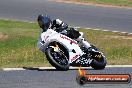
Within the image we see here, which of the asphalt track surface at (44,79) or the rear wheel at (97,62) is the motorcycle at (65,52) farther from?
the asphalt track surface at (44,79)

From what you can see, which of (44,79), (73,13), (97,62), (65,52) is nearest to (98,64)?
(97,62)

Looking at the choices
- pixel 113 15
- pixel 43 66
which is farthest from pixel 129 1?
pixel 43 66

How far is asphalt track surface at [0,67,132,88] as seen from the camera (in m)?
11.4

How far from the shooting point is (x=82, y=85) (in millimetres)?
11078

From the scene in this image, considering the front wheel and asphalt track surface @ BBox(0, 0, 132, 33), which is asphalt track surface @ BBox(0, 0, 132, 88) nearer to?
asphalt track surface @ BBox(0, 0, 132, 33)

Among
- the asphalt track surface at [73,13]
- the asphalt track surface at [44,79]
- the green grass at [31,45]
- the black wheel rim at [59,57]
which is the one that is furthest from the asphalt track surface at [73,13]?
the black wheel rim at [59,57]

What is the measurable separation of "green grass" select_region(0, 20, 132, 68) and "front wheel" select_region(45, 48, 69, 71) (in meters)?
1.79

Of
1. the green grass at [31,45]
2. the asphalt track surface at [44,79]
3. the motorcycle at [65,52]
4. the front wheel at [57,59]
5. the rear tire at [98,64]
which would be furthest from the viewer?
the green grass at [31,45]

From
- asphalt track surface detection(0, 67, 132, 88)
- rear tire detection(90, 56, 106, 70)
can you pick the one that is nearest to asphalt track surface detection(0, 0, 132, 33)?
rear tire detection(90, 56, 106, 70)

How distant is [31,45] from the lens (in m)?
19.8

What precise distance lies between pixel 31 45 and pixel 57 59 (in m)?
7.22

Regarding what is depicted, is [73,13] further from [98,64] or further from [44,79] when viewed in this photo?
[44,79]

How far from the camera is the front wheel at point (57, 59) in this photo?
41.3 feet

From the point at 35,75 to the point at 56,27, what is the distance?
150cm
